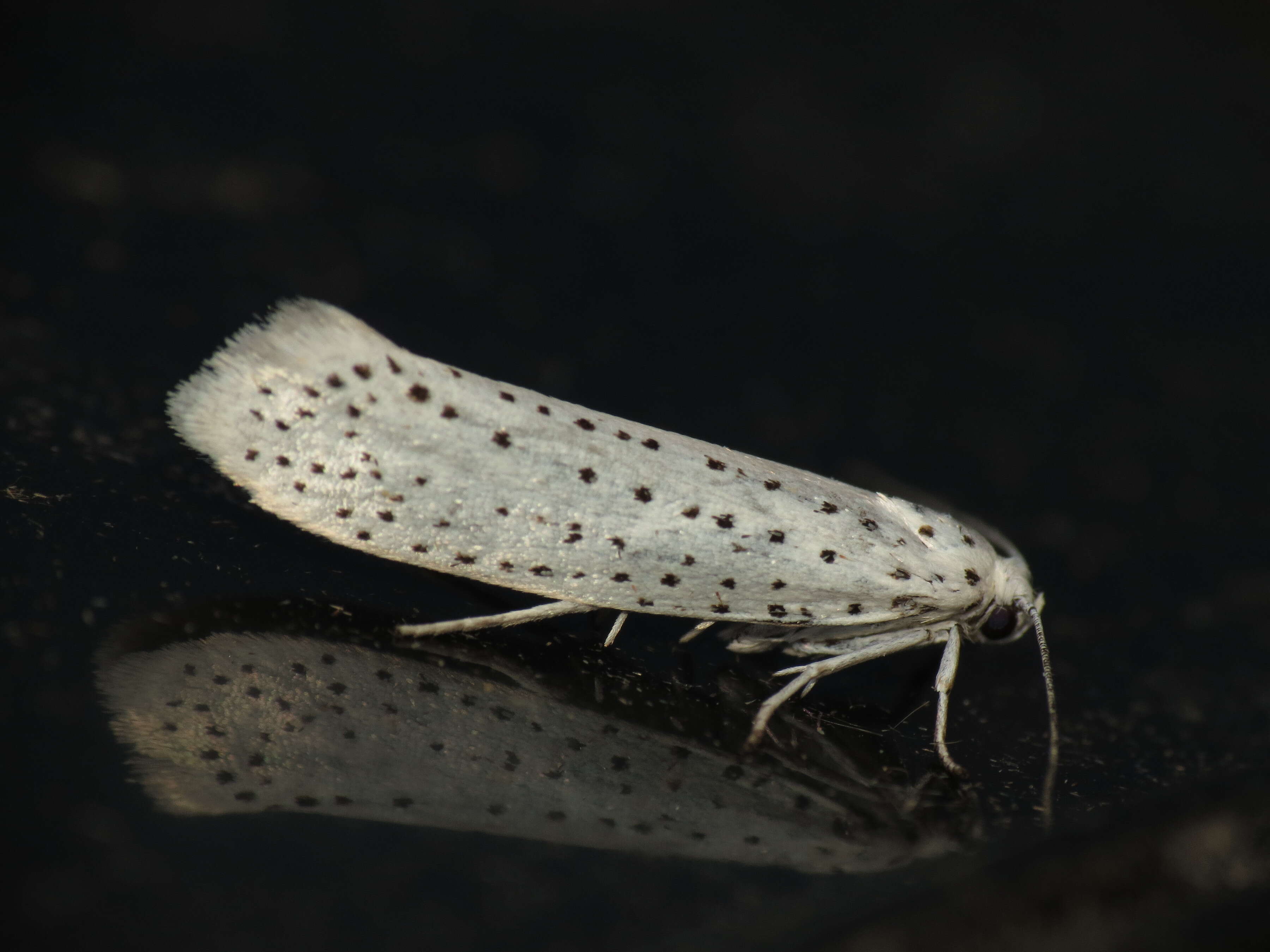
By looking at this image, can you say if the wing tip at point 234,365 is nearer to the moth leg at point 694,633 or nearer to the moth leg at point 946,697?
the moth leg at point 694,633

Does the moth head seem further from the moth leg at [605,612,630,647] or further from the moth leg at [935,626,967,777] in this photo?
the moth leg at [605,612,630,647]

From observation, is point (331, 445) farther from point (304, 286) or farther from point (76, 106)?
point (76, 106)

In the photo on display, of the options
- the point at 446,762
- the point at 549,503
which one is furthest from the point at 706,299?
the point at 446,762

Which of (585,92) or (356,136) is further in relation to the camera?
(585,92)

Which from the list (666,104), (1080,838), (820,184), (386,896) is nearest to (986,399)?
(820,184)

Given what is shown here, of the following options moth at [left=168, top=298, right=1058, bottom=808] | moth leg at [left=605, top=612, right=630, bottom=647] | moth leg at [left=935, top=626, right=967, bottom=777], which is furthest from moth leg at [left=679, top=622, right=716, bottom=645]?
moth leg at [left=935, top=626, right=967, bottom=777]

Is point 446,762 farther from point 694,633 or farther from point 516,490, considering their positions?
point 694,633
